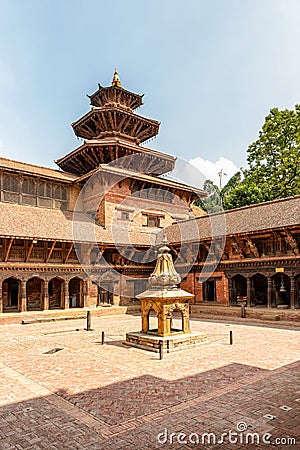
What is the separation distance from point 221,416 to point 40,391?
13.5ft

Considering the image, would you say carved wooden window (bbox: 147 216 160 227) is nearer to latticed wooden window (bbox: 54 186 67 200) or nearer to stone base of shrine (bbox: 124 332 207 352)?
latticed wooden window (bbox: 54 186 67 200)

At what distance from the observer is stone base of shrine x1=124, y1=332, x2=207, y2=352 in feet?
40.1

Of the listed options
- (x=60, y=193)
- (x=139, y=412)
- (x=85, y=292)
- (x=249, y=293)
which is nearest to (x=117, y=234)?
(x=85, y=292)

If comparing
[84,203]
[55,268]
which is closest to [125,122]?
[84,203]

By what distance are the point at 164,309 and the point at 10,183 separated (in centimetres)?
1792

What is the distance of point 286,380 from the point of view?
341 inches

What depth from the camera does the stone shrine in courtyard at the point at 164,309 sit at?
1257 centimetres

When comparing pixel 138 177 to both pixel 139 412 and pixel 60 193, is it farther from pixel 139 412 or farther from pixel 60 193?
pixel 139 412

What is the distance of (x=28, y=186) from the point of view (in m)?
27.0

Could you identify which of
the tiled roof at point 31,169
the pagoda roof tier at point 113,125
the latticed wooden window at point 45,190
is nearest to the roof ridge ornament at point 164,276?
the tiled roof at point 31,169

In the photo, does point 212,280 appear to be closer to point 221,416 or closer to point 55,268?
point 55,268

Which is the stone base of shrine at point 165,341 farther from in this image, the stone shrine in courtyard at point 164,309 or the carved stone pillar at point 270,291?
the carved stone pillar at point 270,291

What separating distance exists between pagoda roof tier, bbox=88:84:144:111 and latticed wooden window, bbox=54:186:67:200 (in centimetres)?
1041

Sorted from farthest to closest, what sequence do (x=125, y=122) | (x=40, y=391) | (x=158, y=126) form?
(x=158, y=126) → (x=125, y=122) → (x=40, y=391)
